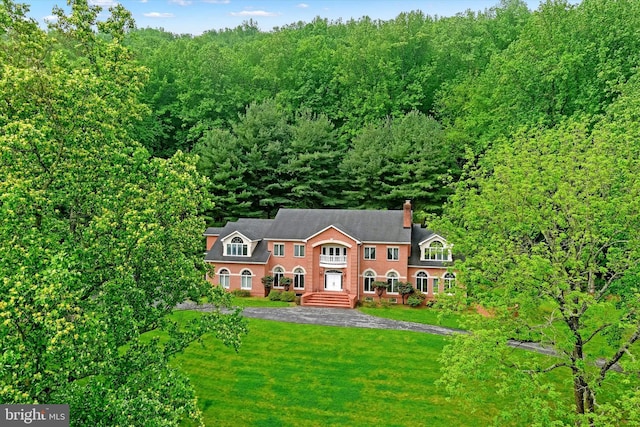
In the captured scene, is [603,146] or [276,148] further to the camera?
[276,148]

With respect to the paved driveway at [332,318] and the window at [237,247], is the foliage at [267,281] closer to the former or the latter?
the window at [237,247]

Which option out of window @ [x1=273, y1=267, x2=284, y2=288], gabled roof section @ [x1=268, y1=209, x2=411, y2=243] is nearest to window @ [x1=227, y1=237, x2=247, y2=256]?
gabled roof section @ [x1=268, y1=209, x2=411, y2=243]

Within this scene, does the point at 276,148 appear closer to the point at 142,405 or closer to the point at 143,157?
the point at 143,157

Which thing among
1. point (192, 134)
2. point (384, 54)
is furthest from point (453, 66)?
point (192, 134)

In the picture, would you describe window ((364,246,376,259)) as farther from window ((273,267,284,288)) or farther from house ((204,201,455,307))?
window ((273,267,284,288))

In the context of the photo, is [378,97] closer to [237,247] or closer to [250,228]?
[250,228]
